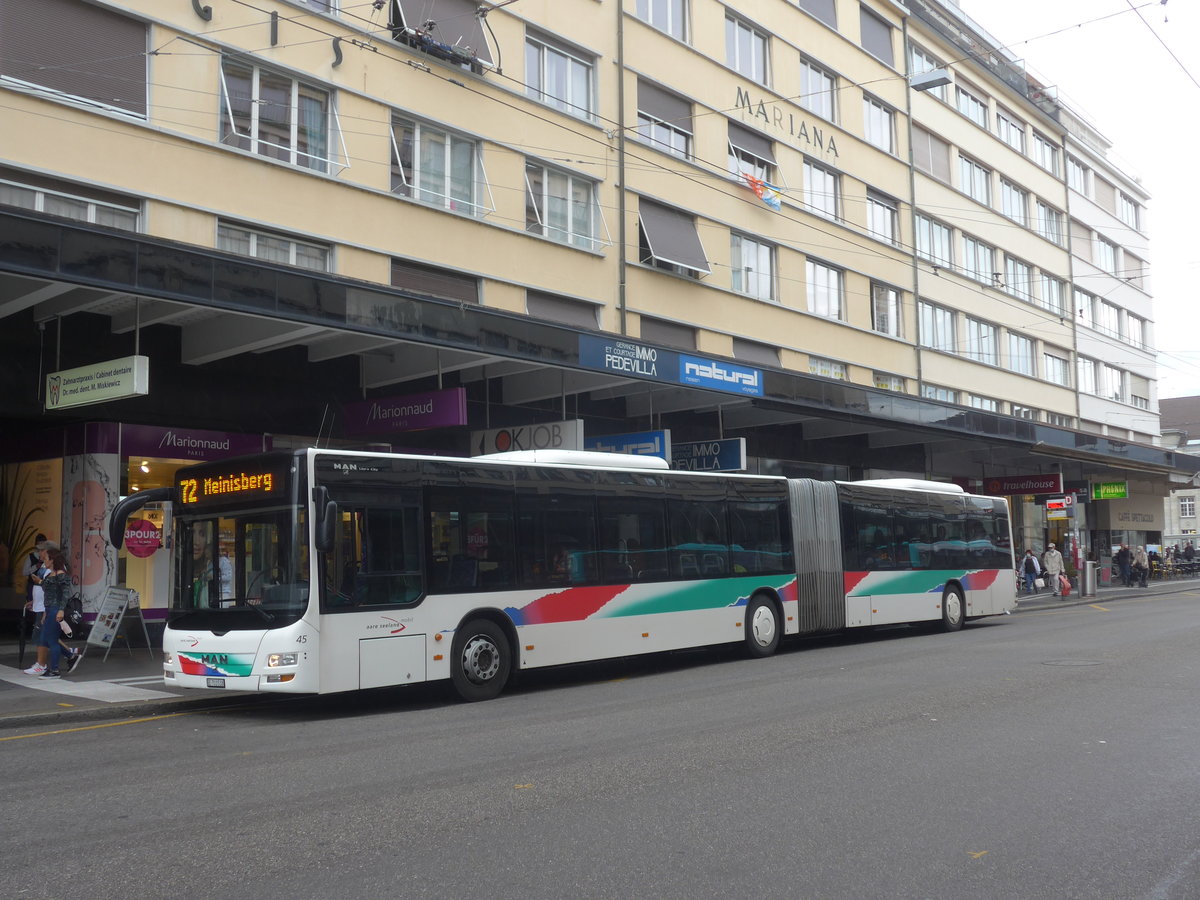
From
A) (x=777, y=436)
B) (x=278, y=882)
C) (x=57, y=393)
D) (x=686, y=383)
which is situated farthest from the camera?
(x=777, y=436)

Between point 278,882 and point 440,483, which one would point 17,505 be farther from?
point 278,882

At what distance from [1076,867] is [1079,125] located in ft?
168

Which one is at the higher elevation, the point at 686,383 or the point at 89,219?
the point at 89,219

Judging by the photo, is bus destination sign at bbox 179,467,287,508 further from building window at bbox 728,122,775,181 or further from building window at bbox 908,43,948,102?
building window at bbox 908,43,948,102

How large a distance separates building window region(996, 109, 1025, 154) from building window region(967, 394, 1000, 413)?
35.2 ft

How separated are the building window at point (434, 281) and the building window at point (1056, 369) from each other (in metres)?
31.0

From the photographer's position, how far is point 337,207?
18.8 metres

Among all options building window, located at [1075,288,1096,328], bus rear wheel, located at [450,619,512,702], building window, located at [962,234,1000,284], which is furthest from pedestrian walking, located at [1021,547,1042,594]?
bus rear wheel, located at [450,619,512,702]

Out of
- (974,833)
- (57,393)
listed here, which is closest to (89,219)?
(57,393)

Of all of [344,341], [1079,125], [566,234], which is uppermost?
[1079,125]

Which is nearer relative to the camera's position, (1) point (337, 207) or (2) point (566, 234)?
(1) point (337, 207)

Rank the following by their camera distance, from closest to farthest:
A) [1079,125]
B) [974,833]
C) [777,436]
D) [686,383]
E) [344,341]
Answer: [974,833] → [344,341] → [686,383] → [777,436] → [1079,125]

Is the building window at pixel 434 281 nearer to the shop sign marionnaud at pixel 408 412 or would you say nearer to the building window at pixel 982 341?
the shop sign marionnaud at pixel 408 412

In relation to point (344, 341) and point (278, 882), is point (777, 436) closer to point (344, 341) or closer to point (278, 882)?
point (344, 341)
